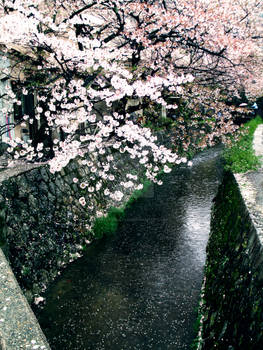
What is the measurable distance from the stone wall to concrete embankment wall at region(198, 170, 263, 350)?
11.8 feet

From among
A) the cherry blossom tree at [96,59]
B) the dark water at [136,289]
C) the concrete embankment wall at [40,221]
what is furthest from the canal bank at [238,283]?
the cherry blossom tree at [96,59]

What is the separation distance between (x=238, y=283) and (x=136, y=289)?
311cm

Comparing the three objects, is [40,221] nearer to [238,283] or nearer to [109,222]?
[109,222]

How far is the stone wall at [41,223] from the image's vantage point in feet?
20.5

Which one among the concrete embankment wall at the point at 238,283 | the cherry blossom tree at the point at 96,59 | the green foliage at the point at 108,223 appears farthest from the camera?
the green foliage at the point at 108,223

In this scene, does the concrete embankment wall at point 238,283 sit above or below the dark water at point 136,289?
above

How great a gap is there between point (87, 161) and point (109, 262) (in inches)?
153

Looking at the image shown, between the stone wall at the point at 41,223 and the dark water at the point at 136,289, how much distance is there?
0.42 metres

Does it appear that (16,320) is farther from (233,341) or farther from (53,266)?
(53,266)

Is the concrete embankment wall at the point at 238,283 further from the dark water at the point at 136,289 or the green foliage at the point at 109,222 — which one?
the green foliage at the point at 109,222

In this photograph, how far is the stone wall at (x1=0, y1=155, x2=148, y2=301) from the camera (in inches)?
245

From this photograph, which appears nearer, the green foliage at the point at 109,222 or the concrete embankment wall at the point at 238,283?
the concrete embankment wall at the point at 238,283

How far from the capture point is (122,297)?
6496 mm

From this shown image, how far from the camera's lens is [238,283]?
4199 millimetres
